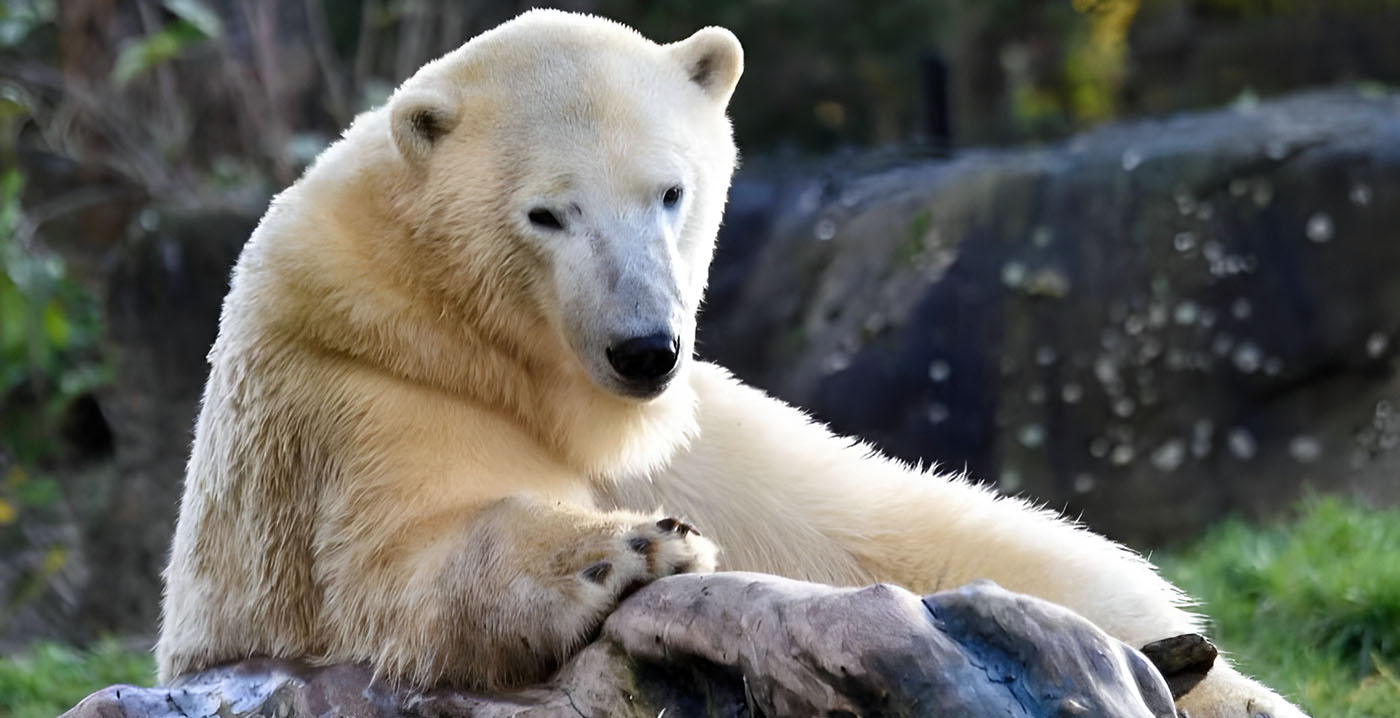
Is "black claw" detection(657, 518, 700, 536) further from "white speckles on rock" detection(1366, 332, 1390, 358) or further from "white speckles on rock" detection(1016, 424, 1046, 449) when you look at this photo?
"white speckles on rock" detection(1366, 332, 1390, 358)

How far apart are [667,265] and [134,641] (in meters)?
4.82

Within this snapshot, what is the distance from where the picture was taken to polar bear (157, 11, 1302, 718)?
274 cm

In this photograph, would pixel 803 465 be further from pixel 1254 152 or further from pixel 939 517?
pixel 1254 152

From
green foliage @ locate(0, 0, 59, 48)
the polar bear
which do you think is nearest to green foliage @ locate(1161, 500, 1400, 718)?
the polar bear

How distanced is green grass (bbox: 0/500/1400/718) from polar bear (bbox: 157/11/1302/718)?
4.08 feet

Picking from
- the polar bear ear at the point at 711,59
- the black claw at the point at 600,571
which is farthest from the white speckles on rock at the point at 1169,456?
the black claw at the point at 600,571

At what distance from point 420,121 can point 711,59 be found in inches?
29.2

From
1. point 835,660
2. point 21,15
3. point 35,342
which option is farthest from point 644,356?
point 21,15

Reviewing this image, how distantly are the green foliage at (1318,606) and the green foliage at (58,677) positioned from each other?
3.56m

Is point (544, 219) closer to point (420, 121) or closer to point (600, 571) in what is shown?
point (420, 121)

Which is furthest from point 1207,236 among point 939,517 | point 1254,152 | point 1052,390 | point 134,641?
point 134,641

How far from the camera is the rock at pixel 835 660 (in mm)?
1996

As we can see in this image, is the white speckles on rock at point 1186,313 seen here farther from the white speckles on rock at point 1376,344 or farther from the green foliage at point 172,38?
the green foliage at point 172,38

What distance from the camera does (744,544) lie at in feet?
10.7
